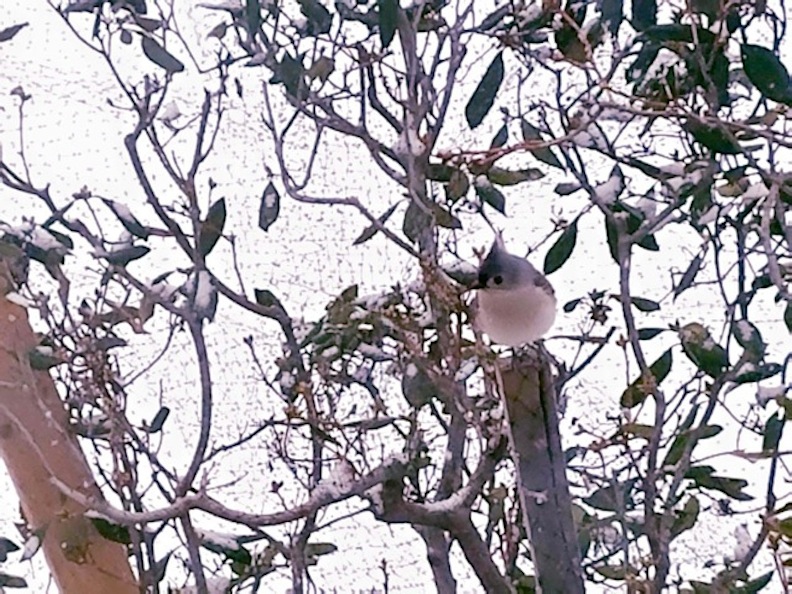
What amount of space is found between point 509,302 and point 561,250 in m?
0.18

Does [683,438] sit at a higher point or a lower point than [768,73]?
lower

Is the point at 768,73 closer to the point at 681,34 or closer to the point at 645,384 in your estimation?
the point at 681,34

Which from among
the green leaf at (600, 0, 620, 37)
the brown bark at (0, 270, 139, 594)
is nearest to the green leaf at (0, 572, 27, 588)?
the brown bark at (0, 270, 139, 594)

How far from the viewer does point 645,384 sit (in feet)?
2.80

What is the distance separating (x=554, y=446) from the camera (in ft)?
2.26

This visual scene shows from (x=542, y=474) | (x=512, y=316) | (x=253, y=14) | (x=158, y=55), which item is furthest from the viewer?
(x=158, y=55)

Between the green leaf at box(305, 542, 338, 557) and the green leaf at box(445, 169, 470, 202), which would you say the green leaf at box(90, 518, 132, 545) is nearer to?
the green leaf at box(305, 542, 338, 557)

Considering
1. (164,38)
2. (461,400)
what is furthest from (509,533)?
(164,38)

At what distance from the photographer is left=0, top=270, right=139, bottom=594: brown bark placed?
1.03 metres

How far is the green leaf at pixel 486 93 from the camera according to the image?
0.93 metres

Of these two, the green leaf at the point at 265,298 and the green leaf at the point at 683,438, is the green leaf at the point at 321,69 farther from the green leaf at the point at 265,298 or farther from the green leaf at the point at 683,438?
the green leaf at the point at 683,438

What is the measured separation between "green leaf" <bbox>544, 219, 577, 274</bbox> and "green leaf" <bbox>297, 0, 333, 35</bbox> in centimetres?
26

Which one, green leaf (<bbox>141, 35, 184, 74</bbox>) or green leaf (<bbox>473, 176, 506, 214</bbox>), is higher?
green leaf (<bbox>141, 35, 184, 74</bbox>)

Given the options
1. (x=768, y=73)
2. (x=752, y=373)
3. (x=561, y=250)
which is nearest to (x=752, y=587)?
(x=752, y=373)
